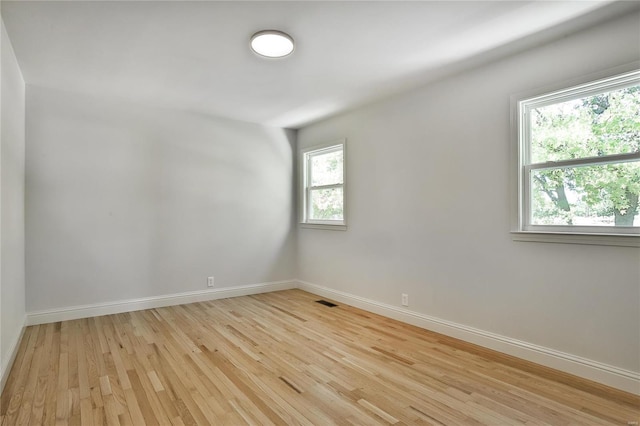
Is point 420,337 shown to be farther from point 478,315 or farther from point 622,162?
point 622,162

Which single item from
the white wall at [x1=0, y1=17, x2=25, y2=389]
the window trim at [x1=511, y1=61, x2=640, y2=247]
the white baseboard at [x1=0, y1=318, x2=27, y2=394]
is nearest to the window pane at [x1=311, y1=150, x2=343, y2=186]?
the window trim at [x1=511, y1=61, x2=640, y2=247]

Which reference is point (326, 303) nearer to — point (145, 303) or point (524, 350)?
point (145, 303)

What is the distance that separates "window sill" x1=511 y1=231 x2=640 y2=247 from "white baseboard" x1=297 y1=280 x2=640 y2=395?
0.82 meters

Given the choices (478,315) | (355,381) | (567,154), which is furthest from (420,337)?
(567,154)

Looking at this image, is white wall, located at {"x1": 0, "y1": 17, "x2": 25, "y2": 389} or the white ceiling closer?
the white ceiling

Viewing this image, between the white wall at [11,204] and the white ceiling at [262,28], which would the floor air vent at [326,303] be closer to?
the white ceiling at [262,28]

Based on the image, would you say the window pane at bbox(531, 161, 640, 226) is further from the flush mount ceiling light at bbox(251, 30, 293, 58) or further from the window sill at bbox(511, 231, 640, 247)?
the flush mount ceiling light at bbox(251, 30, 293, 58)

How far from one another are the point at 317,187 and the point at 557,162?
3.12 m

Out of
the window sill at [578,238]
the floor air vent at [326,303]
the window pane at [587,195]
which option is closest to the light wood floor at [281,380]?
the floor air vent at [326,303]

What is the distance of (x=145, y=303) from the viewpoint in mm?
4168

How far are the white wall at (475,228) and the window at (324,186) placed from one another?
0.95 ft

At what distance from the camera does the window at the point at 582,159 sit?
2.33 m

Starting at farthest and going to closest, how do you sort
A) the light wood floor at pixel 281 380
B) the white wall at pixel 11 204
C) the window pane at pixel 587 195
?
the white wall at pixel 11 204, the window pane at pixel 587 195, the light wood floor at pixel 281 380

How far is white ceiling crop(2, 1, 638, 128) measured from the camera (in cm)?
222
